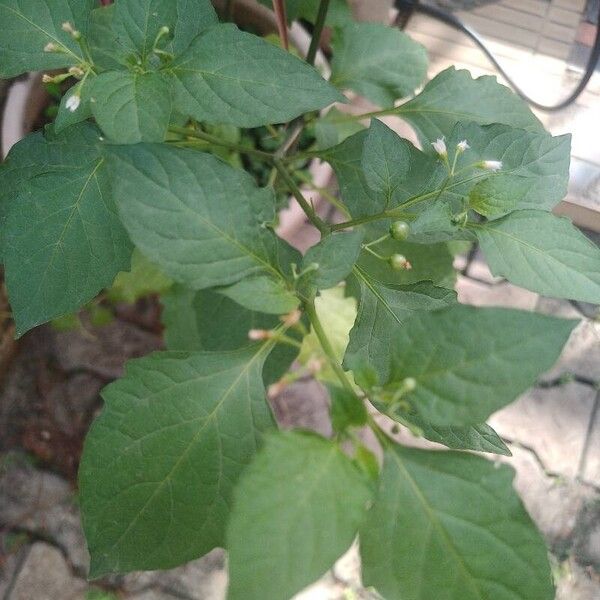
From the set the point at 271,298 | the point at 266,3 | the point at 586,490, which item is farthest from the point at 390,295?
the point at 586,490

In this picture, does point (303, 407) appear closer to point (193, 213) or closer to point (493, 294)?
point (493, 294)

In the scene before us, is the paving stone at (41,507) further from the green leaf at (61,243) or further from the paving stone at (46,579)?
the green leaf at (61,243)

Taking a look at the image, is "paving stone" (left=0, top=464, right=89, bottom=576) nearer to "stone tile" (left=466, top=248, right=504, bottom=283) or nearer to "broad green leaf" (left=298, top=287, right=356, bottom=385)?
"broad green leaf" (left=298, top=287, right=356, bottom=385)

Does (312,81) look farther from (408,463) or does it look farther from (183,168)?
(408,463)

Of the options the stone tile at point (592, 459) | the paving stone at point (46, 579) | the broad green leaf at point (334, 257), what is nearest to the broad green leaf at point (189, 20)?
the broad green leaf at point (334, 257)

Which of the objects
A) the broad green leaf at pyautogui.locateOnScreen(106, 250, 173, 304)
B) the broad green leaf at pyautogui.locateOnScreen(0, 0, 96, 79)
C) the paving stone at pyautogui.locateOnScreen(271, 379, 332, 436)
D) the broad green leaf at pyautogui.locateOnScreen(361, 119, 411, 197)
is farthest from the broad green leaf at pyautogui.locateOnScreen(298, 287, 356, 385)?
the broad green leaf at pyautogui.locateOnScreen(0, 0, 96, 79)
